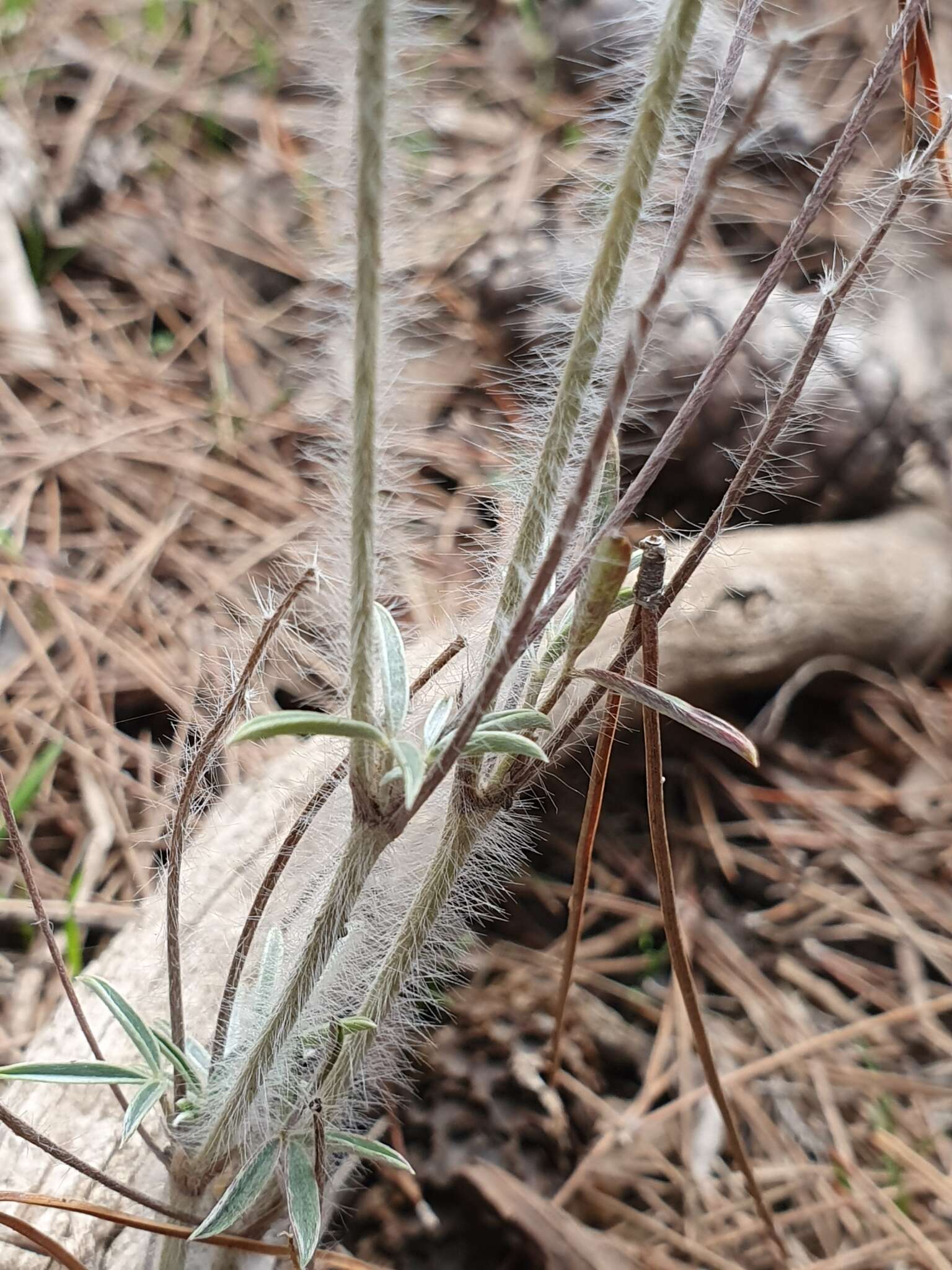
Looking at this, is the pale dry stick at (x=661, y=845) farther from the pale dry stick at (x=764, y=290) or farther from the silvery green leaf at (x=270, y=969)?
the silvery green leaf at (x=270, y=969)

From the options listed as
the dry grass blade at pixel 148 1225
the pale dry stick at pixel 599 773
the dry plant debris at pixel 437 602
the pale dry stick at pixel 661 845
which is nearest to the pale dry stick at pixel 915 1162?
the dry plant debris at pixel 437 602

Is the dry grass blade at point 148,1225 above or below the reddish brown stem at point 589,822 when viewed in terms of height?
below

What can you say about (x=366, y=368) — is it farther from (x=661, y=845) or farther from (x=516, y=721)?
(x=661, y=845)

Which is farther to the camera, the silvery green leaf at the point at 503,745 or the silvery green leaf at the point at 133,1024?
the silvery green leaf at the point at 133,1024

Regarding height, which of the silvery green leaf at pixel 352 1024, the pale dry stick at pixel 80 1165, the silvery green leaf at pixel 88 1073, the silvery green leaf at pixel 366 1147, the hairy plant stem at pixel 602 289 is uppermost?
the hairy plant stem at pixel 602 289

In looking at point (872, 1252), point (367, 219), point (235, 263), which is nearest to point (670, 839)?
point (872, 1252)

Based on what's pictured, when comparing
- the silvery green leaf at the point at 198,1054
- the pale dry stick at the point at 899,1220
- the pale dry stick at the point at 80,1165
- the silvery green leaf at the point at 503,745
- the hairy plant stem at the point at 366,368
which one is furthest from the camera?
the pale dry stick at the point at 899,1220

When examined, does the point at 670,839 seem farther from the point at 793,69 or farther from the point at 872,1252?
the point at 793,69
